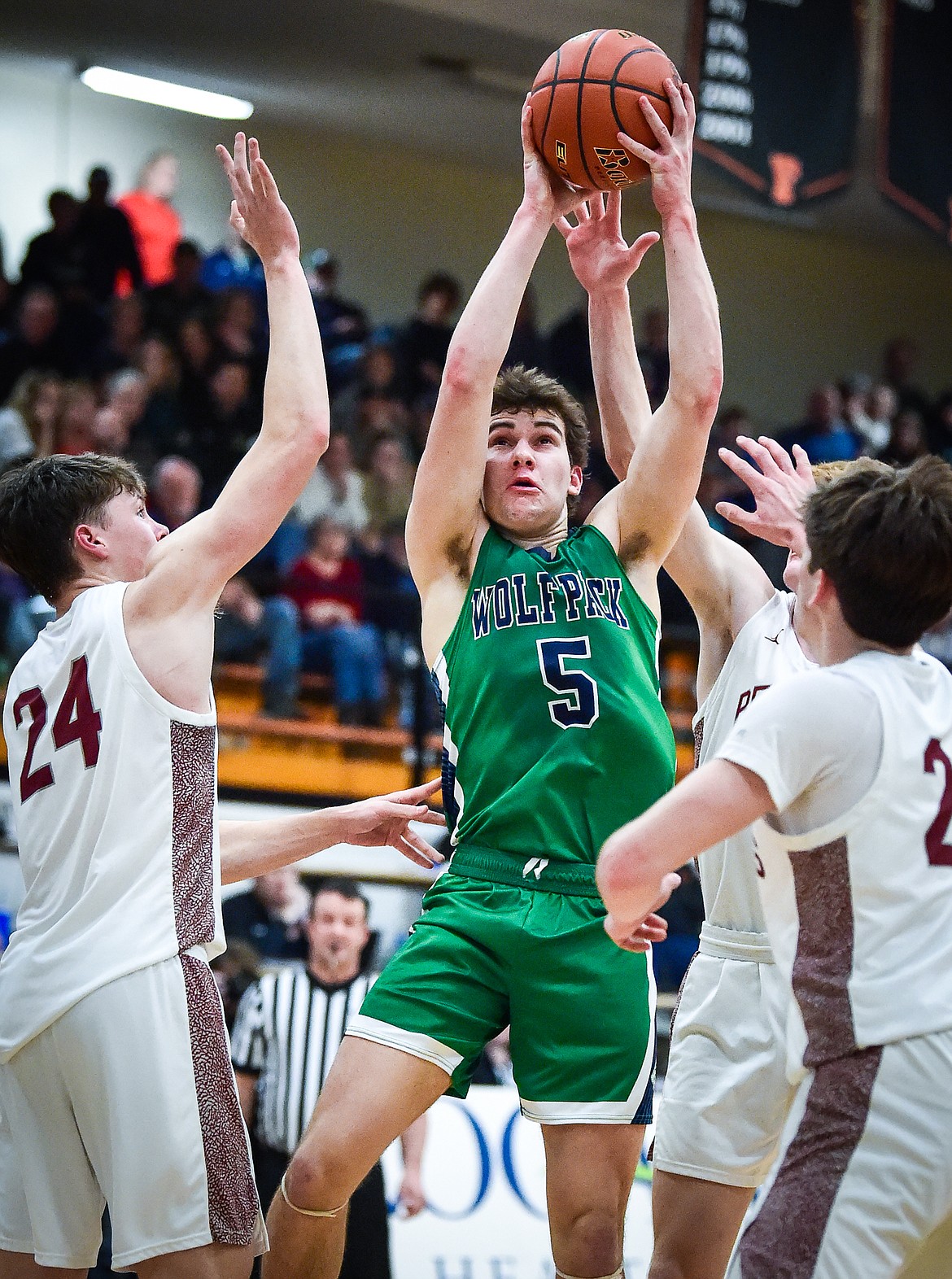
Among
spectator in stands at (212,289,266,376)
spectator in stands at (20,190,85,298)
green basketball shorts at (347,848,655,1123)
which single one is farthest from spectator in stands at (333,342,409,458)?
green basketball shorts at (347,848,655,1123)

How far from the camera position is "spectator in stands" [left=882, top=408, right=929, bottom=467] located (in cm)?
1296

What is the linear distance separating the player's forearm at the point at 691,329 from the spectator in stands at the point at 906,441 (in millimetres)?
9747

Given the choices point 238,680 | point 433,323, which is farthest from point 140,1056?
point 433,323

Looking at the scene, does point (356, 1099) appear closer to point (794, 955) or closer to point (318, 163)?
point (794, 955)

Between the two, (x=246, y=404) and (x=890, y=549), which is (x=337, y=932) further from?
(x=890, y=549)

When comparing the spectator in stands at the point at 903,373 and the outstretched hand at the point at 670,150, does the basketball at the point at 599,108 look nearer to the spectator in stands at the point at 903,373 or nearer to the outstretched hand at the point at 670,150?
the outstretched hand at the point at 670,150

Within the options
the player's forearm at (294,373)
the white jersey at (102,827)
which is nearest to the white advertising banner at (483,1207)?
the white jersey at (102,827)

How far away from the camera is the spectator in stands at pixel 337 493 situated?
34.1ft

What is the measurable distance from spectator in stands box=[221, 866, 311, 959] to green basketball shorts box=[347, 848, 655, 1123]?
4.18 metres

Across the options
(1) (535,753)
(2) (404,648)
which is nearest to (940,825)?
(1) (535,753)

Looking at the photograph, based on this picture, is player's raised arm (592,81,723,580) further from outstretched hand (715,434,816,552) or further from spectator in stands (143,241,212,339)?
spectator in stands (143,241,212,339)

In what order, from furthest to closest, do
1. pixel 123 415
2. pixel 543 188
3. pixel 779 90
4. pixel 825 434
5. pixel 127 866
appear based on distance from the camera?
pixel 825 434
pixel 123 415
pixel 779 90
pixel 543 188
pixel 127 866

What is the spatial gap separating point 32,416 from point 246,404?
1.57 metres

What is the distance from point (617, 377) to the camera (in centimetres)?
393
